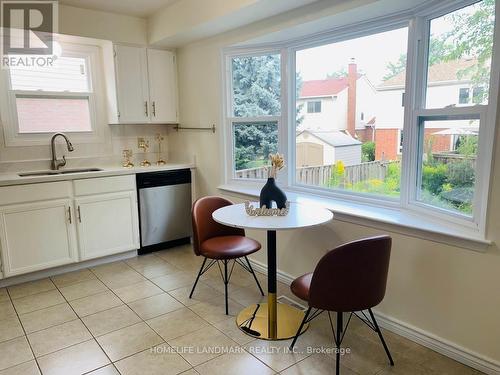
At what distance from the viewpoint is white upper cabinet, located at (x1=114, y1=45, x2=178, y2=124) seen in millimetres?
3771

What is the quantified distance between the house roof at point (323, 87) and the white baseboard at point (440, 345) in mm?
1687

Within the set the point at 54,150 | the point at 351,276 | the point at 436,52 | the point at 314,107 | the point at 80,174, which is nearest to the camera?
the point at 351,276

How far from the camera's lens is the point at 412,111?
2389 mm

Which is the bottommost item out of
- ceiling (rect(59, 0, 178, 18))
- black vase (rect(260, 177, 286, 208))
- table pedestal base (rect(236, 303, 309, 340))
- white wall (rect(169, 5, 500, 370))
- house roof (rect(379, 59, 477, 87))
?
table pedestal base (rect(236, 303, 309, 340))

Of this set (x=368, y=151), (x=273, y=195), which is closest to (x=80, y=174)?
(x=273, y=195)

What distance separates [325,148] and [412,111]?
0.82m

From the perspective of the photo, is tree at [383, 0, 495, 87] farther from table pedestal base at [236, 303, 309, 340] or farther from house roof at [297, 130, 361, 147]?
table pedestal base at [236, 303, 309, 340]

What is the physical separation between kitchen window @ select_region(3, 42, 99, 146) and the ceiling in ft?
1.79

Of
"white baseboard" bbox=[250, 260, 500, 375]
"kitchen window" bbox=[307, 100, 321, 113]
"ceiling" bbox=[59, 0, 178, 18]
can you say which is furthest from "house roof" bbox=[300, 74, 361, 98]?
"white baseboard" bbox=[250, 260, 500, 375]

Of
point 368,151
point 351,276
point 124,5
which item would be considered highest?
point 124,5

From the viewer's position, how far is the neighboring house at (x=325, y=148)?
A: 114 inches

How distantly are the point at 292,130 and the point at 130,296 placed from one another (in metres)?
1.95

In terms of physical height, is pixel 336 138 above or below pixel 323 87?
below

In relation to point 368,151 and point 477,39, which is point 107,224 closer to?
point 368,151
